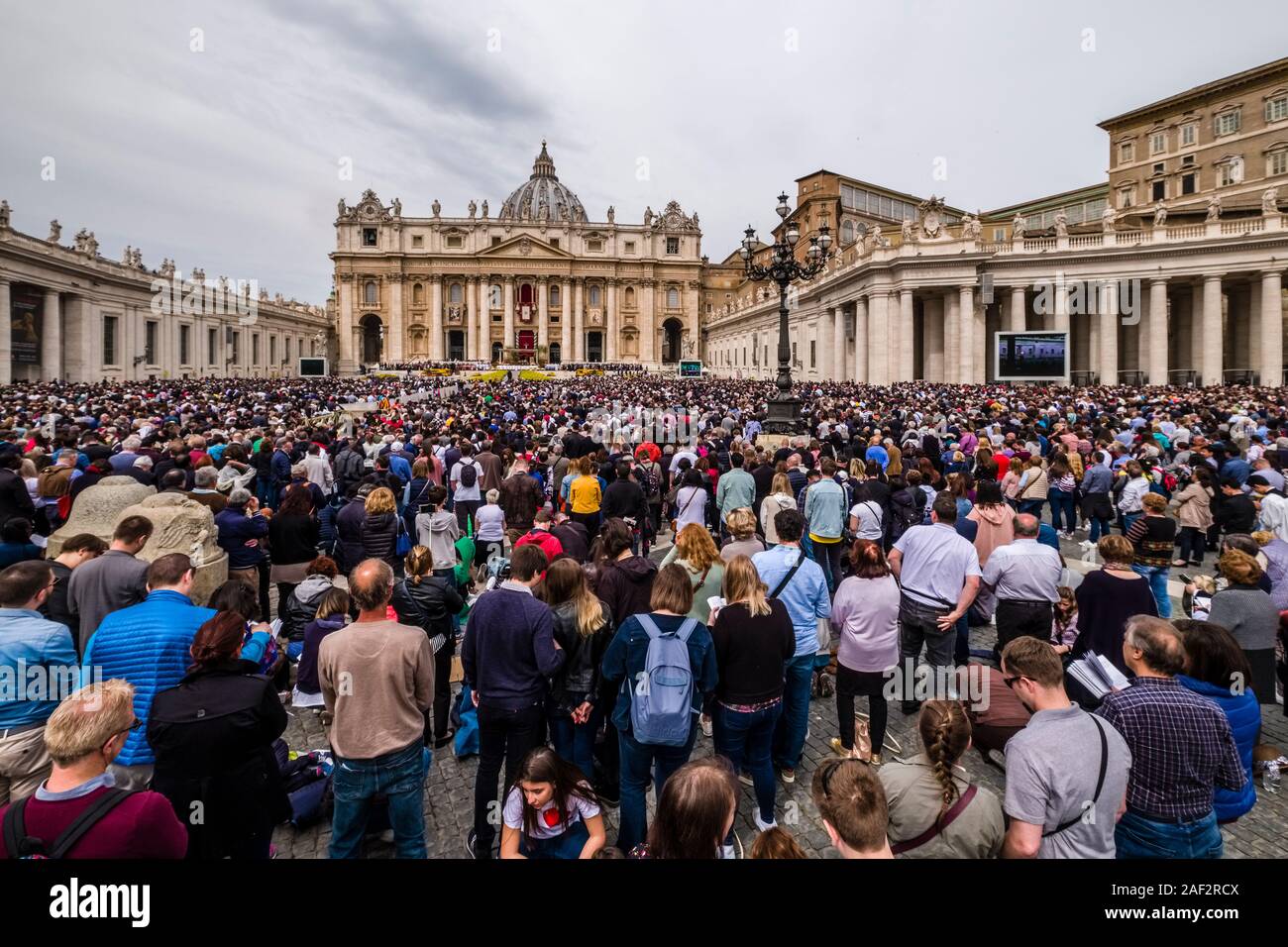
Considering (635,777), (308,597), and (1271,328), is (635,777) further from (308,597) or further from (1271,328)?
(1271,328)

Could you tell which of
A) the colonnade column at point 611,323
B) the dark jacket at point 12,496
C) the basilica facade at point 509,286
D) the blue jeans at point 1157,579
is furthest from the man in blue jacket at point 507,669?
the colonnade column at point 611,323

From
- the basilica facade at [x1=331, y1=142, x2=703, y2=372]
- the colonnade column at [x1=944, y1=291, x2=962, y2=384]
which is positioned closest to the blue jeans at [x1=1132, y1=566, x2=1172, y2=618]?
the colonnade column at [x1=944, y1=291, x2=962, y2=384]

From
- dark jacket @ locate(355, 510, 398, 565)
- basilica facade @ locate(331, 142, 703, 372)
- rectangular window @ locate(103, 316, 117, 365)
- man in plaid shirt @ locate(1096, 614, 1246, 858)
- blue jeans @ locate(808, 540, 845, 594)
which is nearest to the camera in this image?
man in plaid shirt @ locate(1096, 614, 1246, 858)

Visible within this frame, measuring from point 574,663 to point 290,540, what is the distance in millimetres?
4362

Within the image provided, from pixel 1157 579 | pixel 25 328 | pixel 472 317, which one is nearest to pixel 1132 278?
pixel 1157 579

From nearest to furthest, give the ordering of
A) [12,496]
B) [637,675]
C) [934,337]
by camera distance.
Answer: [637,675], [12,496], [934,337]

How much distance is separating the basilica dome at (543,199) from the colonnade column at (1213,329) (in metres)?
81.5

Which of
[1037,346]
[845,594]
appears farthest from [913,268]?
[845,594]

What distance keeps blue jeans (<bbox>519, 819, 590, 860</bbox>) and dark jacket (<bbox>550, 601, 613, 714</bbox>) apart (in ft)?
3.18

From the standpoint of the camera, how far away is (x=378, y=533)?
6.36 m

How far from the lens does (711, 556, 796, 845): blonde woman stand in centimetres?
349

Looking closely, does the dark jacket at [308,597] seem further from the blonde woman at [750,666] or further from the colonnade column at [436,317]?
the colonnade column at [436,317]

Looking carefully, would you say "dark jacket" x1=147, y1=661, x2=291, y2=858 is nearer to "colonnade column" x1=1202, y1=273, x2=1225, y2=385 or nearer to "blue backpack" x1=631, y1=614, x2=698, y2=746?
"blue backpack" x1=631, y1=614, x2=698, y2=746

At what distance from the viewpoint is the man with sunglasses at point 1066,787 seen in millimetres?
2330
